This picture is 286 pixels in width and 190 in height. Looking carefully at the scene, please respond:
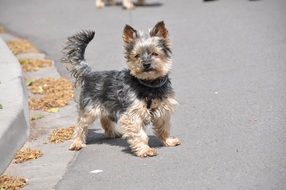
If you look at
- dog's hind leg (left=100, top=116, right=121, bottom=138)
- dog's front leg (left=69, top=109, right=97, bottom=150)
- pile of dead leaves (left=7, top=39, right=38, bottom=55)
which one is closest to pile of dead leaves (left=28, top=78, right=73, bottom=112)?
dog's hind leg (left=100, top=116, right=121, bottom=138)

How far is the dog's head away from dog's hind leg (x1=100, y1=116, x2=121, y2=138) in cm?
122

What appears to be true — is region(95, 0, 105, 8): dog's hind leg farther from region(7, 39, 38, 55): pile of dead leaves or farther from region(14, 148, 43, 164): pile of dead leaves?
region(14, 148, 43, 164): pile of dead leaves

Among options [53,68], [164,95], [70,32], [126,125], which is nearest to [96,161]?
[126,125]

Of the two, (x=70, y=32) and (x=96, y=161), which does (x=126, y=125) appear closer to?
(x=96, y=161)

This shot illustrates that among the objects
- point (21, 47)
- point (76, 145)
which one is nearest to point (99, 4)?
point (21, 47)

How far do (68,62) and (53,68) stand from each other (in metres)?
4.75

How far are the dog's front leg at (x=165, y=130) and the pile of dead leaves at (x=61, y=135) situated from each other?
4.69 ft

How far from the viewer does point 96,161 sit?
875 centimetres

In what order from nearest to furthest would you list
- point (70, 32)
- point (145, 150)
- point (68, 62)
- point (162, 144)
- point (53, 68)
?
point (145, 150) < point (162, 144) < point (68, 62) < point (53, 68) < point (70, 32)

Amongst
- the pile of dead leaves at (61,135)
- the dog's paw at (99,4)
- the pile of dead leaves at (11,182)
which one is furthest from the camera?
the dog's paw at (99,4)

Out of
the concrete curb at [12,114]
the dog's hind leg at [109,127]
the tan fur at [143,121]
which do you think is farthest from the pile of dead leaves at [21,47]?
the tan fur at [143,121]

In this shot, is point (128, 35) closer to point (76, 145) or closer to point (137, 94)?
point (137, 94)

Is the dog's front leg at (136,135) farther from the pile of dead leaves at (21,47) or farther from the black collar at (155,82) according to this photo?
the pile of dead leaves at (21,47)

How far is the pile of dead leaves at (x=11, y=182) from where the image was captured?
7.95 meters
